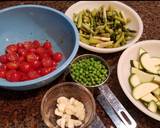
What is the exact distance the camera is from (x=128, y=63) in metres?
1.23

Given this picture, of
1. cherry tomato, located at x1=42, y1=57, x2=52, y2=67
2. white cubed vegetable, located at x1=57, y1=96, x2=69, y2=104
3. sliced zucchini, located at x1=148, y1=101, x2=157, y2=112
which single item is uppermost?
cherry tomato, located at x1=42, y1=57, x2=52, y2=67

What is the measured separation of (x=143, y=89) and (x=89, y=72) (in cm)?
21

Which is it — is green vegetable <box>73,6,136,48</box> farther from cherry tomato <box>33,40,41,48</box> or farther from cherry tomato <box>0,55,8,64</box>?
cherry tomato <box>0,55,8,64</box>

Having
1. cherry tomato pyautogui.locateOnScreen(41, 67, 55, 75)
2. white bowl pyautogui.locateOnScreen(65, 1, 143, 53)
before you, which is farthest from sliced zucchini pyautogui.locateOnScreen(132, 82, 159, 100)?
cherry tomato pyautogui.locateOnScreen(41, 67, 55, 75)

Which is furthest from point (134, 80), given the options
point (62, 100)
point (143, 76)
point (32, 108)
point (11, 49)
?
point (11, 49)

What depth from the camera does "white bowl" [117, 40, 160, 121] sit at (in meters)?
1.07

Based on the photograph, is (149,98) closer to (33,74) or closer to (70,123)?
(70,123)

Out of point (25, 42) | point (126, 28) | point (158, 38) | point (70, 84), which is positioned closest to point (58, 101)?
point (70, 84)

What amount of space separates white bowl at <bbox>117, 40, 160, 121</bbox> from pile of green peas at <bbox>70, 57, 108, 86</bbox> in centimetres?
6

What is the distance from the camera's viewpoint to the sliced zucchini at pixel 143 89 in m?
1.10

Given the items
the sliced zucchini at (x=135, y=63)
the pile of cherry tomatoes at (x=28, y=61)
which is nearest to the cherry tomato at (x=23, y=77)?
the pile of cherry tomatoes at (x=28, y=61)

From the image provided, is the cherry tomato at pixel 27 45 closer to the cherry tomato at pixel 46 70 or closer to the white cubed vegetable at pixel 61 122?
the cherry tomato at pixel 46 70

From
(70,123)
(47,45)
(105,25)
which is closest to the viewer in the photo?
(70,123)

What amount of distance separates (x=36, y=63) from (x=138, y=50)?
418 mm
